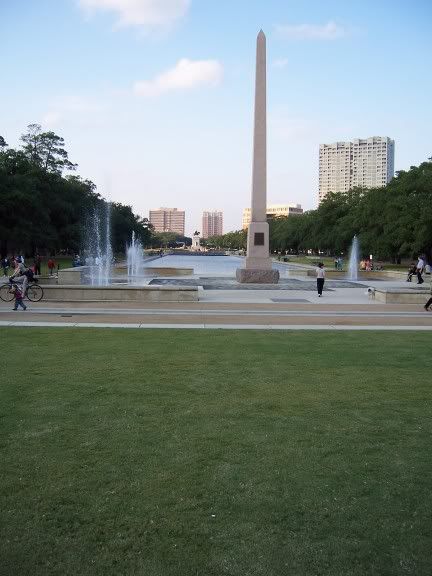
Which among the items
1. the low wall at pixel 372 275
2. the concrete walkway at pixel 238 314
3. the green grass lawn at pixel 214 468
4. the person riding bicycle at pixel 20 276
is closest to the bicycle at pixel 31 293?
the concrete walkway at pixel 238 314

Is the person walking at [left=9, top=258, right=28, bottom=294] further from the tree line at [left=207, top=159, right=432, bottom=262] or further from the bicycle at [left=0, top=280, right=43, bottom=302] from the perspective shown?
the tree line at [left=207, top=159, right=432, bottom=262]

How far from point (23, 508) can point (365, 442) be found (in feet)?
10.3

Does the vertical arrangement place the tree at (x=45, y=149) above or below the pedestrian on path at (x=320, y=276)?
→ above

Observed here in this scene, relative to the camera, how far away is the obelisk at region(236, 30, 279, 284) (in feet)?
97.7

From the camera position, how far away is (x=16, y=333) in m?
12.1

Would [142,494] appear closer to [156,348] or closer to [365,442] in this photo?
[365,442]

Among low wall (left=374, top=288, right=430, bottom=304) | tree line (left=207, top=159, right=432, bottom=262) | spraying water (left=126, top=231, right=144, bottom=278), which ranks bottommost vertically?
low wall (left=374, top=288, right=430, bottom=304)

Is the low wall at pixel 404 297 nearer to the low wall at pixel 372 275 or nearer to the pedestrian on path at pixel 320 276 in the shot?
the pedestrian on path at pixel 320 276

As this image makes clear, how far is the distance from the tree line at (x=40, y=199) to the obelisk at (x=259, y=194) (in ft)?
93.4

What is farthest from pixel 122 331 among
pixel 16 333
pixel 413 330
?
pixel 413 330

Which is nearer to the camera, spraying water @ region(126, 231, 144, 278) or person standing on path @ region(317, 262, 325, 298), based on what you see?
person standing on path @ region(317, 262, 325, 298)

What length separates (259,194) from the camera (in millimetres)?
30375

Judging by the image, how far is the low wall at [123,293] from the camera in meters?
20.0

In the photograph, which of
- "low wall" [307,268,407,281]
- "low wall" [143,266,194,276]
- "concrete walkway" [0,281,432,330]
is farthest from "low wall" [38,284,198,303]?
"low wall" [143,266,194,276]
